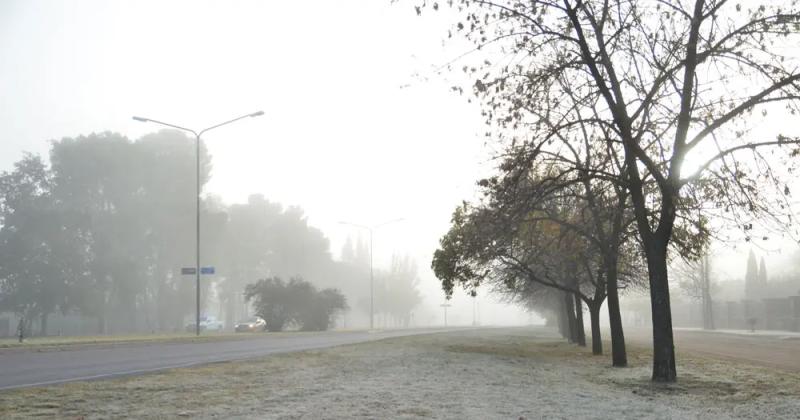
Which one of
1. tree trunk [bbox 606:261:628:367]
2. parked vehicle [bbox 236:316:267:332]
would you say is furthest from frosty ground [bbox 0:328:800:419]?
parked vehicle [bbox 236:316:267:332]

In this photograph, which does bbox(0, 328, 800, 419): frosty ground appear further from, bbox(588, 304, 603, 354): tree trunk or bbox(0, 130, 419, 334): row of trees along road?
bbox(0, 130, 419, 334): row of trees along road

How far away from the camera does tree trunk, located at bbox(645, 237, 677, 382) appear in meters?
13.5

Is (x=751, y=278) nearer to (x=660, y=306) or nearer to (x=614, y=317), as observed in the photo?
(x=614, y=317)

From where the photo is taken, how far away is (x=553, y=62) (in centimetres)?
1374

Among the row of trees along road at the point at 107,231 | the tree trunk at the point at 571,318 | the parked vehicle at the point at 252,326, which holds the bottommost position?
the parked vehicle at the point at 252,326

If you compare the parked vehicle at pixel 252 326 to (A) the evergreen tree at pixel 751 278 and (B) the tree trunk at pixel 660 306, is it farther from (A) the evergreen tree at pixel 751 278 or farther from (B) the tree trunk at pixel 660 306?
(A) the evergreen tree at pixel 751 278

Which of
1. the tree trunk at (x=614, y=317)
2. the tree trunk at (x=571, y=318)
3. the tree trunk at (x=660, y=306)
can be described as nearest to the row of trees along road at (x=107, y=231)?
the tree trunk at (x=571, y=318)

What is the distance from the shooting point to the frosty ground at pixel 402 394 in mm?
8055

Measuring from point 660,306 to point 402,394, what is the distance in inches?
267

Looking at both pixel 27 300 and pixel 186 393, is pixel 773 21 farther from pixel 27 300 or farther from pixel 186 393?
pixel 27 300

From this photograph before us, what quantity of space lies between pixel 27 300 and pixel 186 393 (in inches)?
1997

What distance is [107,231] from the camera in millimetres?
56062

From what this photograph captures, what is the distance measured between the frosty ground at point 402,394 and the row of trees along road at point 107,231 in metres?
45.9

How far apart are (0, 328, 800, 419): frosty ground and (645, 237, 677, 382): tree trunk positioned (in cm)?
63
